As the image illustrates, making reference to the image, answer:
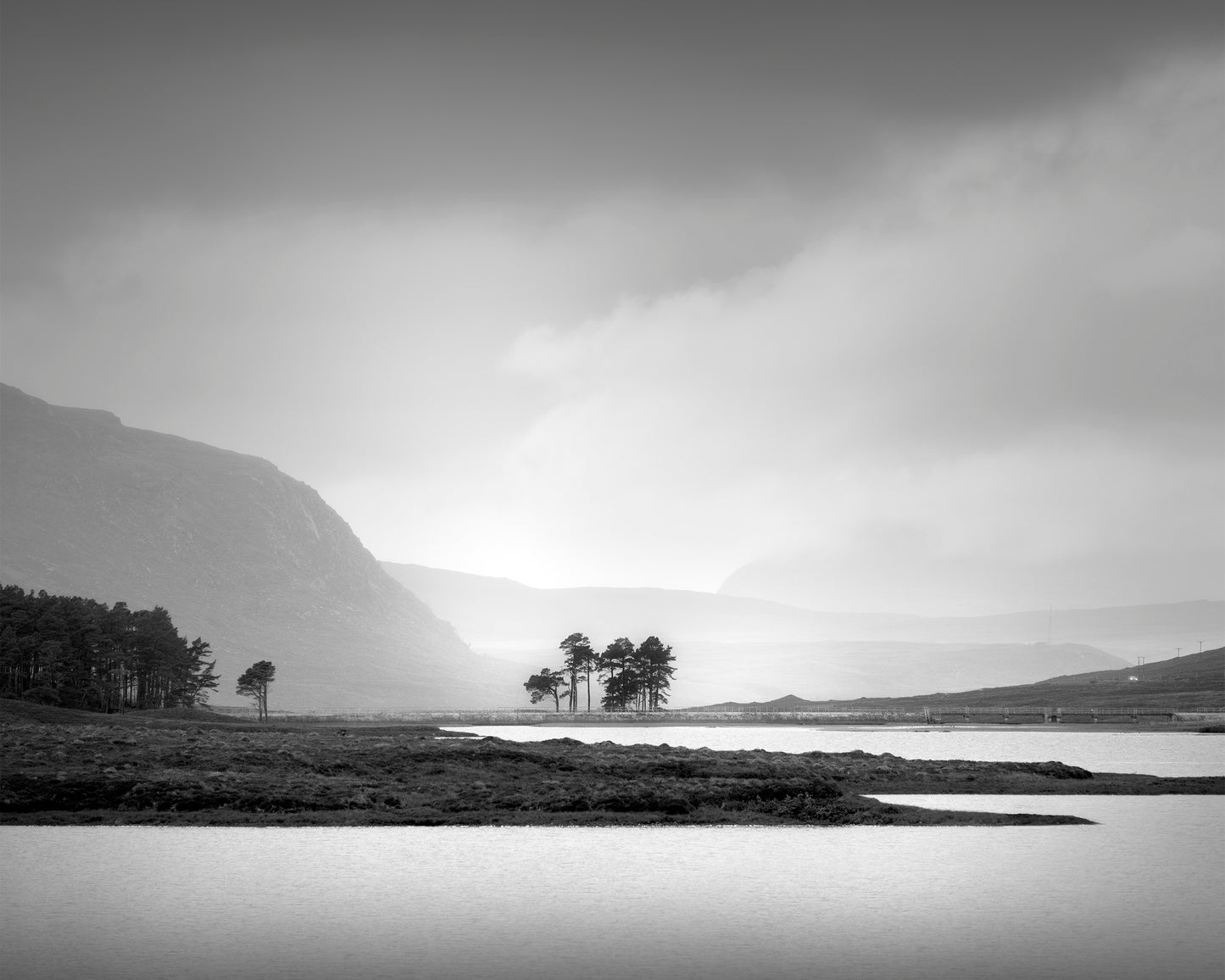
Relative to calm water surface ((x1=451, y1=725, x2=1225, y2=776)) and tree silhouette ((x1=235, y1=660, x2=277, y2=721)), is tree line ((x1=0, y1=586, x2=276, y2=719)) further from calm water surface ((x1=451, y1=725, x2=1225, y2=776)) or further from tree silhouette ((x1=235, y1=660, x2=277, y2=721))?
calm water surface ((x1=451, y1=725, x2=1225, y2=776))

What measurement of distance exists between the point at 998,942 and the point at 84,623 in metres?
134

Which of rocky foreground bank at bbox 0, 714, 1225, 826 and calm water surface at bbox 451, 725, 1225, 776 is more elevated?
rocky foreground bank at bbox 0, 714, 1225, 826

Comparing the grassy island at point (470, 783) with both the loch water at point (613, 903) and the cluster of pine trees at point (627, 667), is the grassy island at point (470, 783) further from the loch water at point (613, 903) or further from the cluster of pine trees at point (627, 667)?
the cluster of pine trees at point (627, 667)

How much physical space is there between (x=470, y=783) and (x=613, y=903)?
85.5ft

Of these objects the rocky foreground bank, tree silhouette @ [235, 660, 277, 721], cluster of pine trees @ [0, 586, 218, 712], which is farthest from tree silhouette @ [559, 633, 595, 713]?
the rocky foreground bank

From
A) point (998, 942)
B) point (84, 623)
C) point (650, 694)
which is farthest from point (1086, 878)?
point (650, 694)

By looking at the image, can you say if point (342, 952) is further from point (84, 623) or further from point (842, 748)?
point (84, 623)

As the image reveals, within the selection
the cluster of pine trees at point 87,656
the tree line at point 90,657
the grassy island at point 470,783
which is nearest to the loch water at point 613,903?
the grassy island at point 470,783

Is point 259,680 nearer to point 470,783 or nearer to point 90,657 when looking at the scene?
point 90,657

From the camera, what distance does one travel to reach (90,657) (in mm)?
134625

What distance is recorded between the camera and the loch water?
2083cm

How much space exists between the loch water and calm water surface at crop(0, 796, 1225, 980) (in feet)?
0.29

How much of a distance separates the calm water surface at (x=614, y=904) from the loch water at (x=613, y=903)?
90mm

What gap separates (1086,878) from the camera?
29.3 meters
